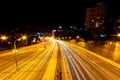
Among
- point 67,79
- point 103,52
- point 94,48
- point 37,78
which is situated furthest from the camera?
point 94,48

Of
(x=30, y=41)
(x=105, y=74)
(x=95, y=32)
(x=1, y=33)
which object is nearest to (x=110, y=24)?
(x=95, y=32)

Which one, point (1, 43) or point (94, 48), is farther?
point (1, 43)

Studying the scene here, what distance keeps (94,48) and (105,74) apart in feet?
146

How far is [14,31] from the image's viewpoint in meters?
148

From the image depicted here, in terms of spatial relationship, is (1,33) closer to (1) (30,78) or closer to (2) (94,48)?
(2) (94,48)

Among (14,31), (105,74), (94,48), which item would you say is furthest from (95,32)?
(105,74)

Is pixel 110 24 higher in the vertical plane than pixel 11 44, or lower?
higher

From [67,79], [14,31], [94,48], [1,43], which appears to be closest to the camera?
[67,79]

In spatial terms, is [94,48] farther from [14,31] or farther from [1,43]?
[14,31]

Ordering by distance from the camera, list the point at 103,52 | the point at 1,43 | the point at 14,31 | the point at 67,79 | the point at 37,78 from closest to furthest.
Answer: the point at 67,79
the point at 37,78
the point at 103,52
the point at 1,43
the point at 14,31

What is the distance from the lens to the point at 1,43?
121500mm

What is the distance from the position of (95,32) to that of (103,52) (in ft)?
362

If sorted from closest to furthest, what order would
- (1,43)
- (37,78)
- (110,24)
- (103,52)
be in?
(37,78)
(103,52)
(1,43)
(110,24)

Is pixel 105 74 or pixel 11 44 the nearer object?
pixel 105 74
